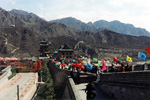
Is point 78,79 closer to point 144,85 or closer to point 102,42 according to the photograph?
point 144,85

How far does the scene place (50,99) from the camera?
68.4 feet

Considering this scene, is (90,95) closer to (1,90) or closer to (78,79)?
(78,79)

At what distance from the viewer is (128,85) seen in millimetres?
9734

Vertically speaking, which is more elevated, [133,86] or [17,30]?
[17,30]

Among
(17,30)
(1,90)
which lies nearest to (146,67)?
(1,90)

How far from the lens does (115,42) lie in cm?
19675

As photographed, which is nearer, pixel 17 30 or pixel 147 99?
pixel 147 99

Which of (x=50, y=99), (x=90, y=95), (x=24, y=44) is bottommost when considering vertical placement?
(x=50, y=99)

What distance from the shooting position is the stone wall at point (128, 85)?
28.9 feet

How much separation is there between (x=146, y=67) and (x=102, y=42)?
186m

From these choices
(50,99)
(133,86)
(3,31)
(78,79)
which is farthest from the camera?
(3,31)

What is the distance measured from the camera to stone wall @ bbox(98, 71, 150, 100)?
881 cm

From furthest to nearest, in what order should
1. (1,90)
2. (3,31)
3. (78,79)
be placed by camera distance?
(3,31) < (1,90) < (78,79)

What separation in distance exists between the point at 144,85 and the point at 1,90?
23.2m
